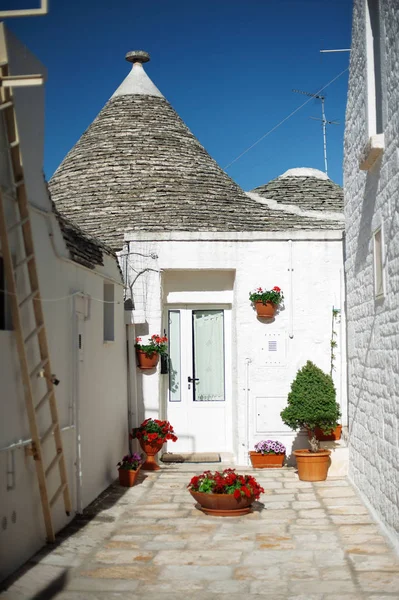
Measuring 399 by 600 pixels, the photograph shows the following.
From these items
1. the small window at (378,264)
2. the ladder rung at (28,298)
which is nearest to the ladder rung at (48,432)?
the ladder rung at (28,298)

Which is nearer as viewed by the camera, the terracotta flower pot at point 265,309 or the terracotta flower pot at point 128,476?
Result: the terracotta flower pot at point 128,476

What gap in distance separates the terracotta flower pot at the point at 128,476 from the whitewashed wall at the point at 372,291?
2.96m

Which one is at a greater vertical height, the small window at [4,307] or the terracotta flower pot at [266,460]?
the small window at [4,307]

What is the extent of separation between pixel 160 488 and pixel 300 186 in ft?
29.9

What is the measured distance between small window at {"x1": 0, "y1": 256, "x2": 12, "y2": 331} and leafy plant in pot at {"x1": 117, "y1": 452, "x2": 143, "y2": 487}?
4.05 metres

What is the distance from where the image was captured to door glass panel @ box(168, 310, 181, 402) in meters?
12.7

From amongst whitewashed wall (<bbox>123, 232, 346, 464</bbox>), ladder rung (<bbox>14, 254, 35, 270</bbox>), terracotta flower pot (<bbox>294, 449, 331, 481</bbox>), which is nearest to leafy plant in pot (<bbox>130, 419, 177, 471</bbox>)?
whitewashed wall (<bbox>123, 232, 346, 464</bbox>)

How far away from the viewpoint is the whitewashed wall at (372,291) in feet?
23.5

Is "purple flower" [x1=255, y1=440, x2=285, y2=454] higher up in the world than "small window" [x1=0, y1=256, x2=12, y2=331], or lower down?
lower down

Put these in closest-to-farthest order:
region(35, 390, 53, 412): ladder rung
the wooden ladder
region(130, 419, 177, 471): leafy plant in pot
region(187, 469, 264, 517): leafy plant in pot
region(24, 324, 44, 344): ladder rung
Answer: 1. the wooden ladder
2. region(24, 324, 44, 344): ladder rung
3. region(35, 390, 53, 412): ladder rung
4. region(187, 469, 264, 517): leafy plant in pot
5. region(130, 419, 177, 471): leafy plant in pot

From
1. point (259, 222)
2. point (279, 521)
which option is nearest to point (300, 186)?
point (259, 222)

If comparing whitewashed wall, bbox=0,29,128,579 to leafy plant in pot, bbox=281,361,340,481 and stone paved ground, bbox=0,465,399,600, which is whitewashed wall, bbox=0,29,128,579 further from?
leafy plant in pot, bbox=281,361,340,481

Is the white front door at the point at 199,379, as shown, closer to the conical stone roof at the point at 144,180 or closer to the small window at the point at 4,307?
the conical stone roof at the point at 144,180

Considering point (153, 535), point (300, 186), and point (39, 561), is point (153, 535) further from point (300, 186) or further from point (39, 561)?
point (300, 186)
